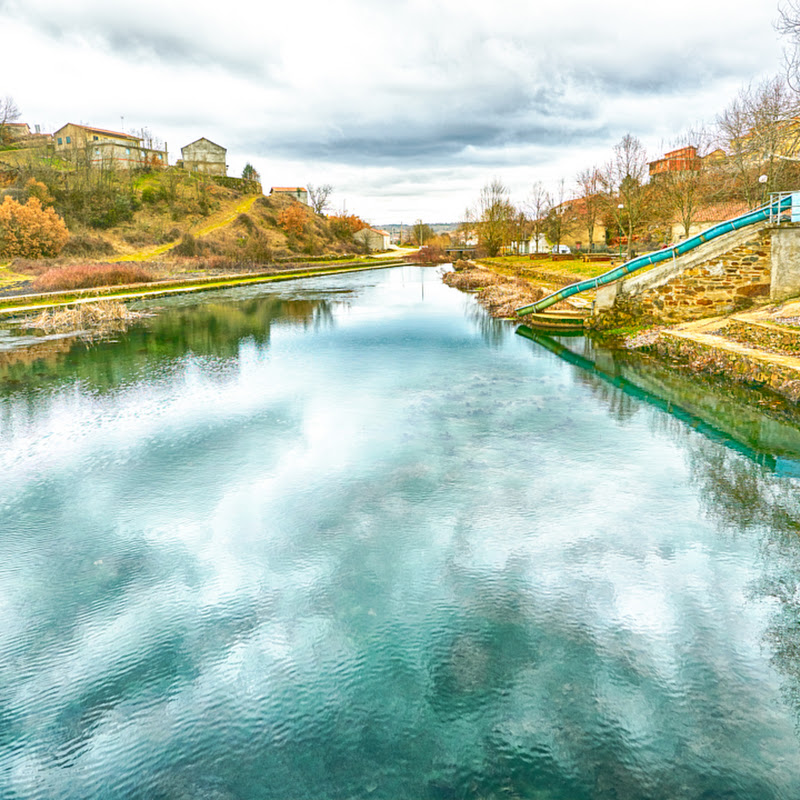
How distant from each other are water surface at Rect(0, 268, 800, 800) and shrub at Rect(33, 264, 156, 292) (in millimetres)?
30455

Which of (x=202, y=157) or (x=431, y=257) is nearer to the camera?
(x=431, y=257)

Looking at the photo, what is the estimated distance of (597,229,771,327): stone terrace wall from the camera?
1961 cm

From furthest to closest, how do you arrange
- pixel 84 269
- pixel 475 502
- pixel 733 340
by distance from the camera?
pixel 84 269
pixel 733 340
pixel 475 502

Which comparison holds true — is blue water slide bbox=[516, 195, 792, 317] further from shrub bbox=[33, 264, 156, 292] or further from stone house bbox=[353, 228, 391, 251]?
Result: stone house bbox=[353, 228, 391, 251]

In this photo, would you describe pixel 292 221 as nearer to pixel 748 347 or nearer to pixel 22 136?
pixel 22 136

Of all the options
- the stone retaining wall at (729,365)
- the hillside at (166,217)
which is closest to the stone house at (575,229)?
the hillside at (166,217)

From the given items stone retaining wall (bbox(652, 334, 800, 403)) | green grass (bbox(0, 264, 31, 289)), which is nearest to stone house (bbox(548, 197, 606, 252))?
stone retaining wall (bbox(652, 334, 800, 403))

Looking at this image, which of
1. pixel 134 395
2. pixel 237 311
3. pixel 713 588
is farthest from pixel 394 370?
pixel 237 311

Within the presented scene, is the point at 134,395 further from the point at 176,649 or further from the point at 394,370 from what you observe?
the point at 176,649

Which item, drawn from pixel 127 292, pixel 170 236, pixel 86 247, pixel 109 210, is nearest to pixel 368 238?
pixel 170 236

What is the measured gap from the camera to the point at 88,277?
137 ft

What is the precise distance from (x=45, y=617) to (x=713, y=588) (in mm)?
7347

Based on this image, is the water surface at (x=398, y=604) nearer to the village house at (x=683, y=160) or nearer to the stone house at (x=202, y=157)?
the village house at (x=683, y=160)

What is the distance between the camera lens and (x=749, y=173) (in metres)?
31.2
